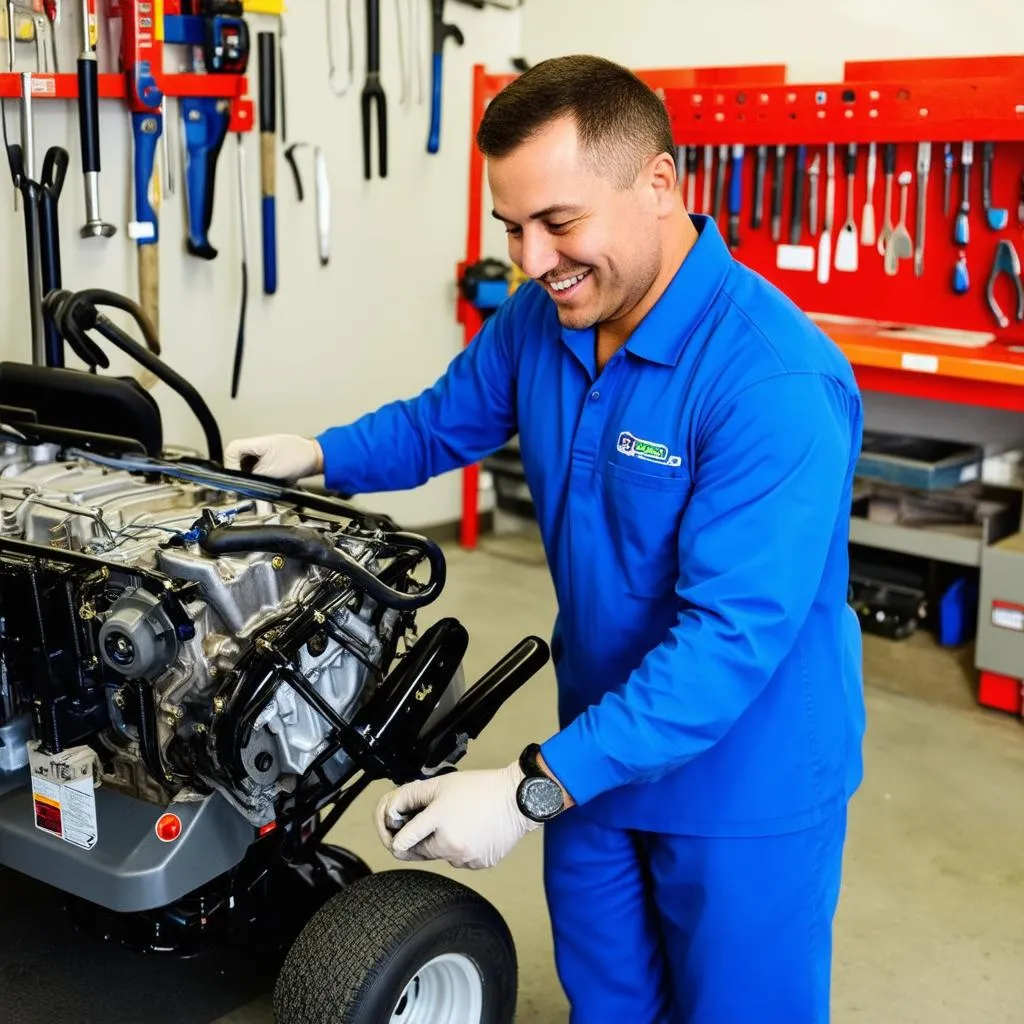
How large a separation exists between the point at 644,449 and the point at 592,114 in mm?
422

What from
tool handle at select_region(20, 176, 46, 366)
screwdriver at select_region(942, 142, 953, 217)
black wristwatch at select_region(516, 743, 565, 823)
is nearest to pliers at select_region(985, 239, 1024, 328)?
screwdriver at select_region(942, 142, 953, 217)

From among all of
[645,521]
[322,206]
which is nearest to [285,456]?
[645,521]

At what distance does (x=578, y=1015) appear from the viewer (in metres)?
2.11

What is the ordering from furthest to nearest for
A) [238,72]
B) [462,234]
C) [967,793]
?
[462,234], [238,72], [967,793]

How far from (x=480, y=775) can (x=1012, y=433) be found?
10.2ft

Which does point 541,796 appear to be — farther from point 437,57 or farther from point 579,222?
point 437,57

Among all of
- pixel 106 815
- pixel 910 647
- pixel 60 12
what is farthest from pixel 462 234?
pixel 106 815

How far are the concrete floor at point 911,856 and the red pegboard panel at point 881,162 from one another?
1.08m

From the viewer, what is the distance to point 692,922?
189cm

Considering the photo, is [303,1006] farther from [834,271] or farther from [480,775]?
[834,271]

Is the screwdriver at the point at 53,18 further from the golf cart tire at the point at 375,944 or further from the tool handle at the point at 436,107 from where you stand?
the golf cart tire at the point at 375,944

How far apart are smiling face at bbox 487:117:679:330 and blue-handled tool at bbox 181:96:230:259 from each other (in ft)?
7.92

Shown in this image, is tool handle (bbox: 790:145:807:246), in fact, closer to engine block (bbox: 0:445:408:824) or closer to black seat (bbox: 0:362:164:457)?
black seat (bbox: 0:362:164:457)

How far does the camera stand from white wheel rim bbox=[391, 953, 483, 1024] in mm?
2023
